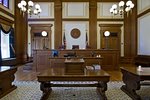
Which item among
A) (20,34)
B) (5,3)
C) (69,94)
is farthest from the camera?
(20,34)

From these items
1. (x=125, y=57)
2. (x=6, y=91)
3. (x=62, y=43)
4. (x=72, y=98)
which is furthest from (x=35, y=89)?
(x=125, y=57)

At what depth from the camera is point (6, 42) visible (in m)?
11.6

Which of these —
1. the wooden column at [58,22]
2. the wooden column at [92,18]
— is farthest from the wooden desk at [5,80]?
the wooden column at [92,18]

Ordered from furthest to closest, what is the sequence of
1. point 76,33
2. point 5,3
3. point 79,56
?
point 76,33, point 5,3, point 79,56

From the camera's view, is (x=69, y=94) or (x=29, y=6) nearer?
(x=69, y=94)

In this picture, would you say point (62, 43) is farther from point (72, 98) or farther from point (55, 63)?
point (72, 98)

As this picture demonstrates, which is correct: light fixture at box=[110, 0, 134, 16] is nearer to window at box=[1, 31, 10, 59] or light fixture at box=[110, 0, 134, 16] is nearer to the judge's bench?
the judge's bench

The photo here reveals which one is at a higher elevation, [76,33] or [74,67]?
[76,33]

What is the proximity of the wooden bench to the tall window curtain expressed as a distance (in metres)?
7.27

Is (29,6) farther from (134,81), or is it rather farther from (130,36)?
(134,81)

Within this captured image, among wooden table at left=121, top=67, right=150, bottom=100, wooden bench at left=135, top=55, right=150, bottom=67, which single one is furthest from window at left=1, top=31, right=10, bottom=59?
wooden table at left=121, top=67, right=150, bottom=100

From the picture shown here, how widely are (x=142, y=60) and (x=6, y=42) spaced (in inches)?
304

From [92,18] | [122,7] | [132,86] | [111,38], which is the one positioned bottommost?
[132,86]

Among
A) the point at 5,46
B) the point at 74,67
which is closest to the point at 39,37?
the point at 5,46
